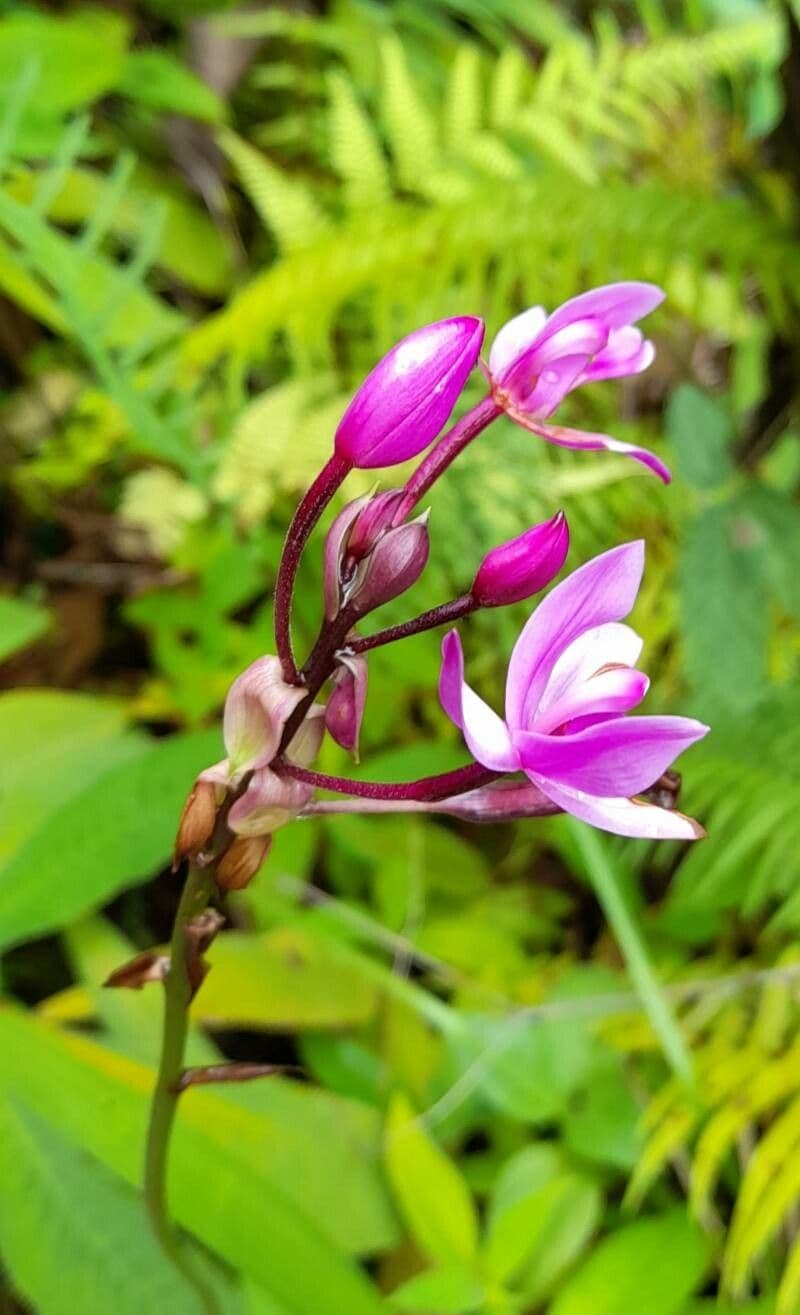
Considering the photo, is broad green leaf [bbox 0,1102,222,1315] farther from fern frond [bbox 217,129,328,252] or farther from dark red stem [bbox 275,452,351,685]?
fern frond [bbox 217,129,328,252]

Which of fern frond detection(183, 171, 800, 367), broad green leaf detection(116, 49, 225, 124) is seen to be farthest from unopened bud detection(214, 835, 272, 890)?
broad green leaf detection(116, 49, 225, 124)

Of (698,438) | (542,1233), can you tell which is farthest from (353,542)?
(698,438)

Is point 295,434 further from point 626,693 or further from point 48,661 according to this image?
point 626,693

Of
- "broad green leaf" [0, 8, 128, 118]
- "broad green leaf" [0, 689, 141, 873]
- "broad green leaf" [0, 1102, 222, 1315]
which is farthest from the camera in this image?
"broad green leaf" [0, 8, 128, 118]

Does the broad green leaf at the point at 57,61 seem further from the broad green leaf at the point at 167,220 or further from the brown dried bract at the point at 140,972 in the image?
the brown dried bract at the point at 140,972

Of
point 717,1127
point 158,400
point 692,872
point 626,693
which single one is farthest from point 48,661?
point 626,693
